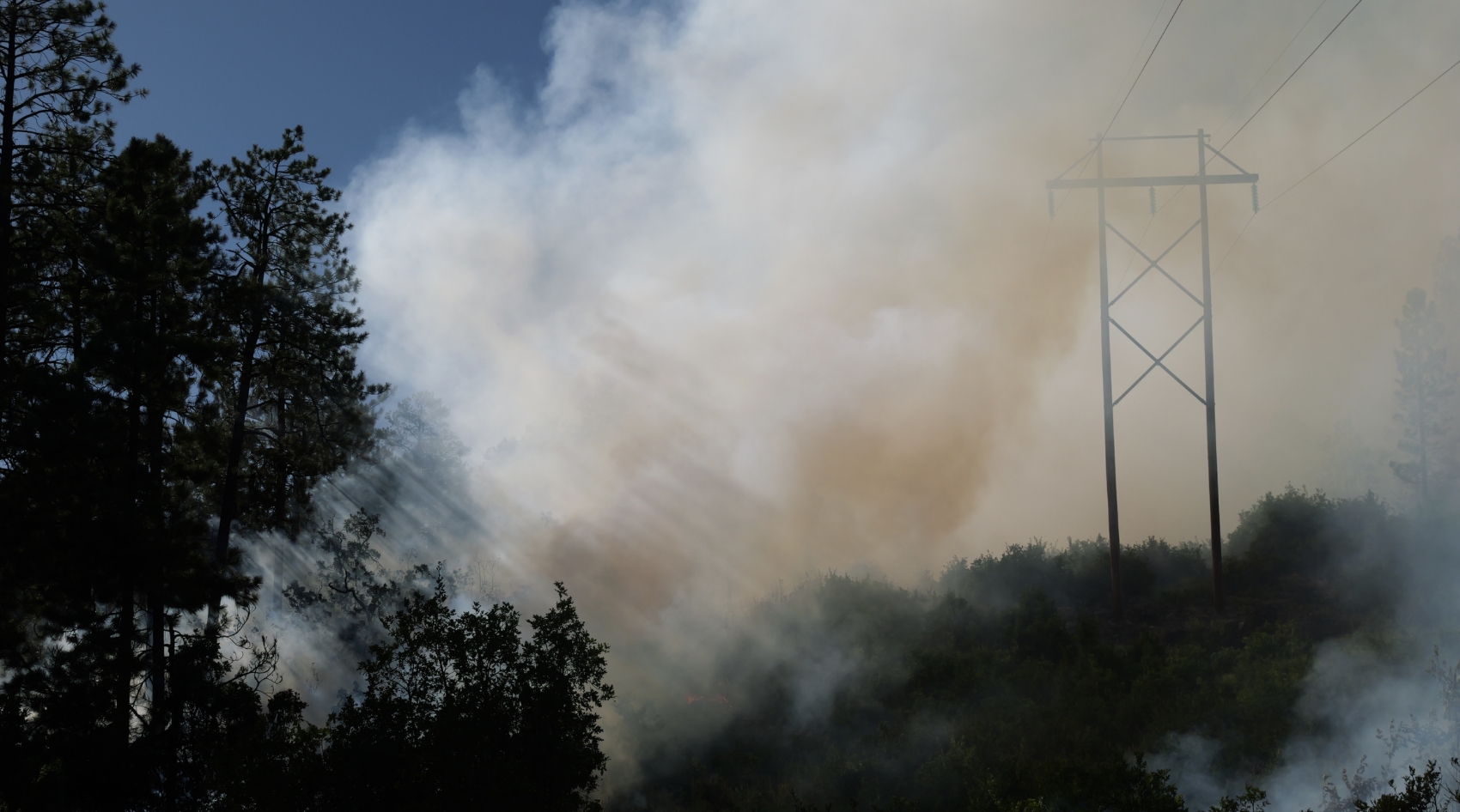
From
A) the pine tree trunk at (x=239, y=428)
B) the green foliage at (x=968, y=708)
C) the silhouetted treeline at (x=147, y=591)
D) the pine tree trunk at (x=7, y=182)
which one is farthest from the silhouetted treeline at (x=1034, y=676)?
the pine tree trunk at (x=7, y=182)

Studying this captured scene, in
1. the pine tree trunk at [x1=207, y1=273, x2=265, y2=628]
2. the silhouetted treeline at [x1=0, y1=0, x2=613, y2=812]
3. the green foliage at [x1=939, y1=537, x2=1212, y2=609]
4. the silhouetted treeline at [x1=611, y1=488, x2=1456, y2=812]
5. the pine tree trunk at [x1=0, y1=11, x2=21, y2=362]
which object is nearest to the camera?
the silhouetted treeline at [x1=0, y1=0, x2=613, y2=812]

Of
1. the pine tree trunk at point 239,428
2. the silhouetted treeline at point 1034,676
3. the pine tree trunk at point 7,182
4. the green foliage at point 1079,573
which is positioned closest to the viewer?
the pine tree trunk at point 7,182

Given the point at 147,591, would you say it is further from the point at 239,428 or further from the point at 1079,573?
the point at 1079,573

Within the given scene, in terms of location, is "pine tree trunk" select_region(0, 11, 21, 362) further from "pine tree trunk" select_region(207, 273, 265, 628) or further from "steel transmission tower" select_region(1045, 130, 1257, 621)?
"steel transmission tower" select_region(1045, 130, 1257, 621)

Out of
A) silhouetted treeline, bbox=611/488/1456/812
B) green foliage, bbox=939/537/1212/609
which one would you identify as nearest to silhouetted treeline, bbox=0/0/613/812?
silhouetted treeline, bbox=611/488/1456/812

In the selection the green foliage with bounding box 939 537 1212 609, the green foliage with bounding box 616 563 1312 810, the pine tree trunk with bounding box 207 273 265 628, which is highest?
the pine tree trunk with bounding box 207 273 265 628

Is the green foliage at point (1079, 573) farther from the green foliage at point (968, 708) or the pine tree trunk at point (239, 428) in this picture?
the pine tree trunk at point (239, 428)

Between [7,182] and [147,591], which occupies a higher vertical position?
[7,182]

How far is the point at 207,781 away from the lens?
13.3 meters

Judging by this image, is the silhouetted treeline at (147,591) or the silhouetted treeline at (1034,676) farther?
the silhouetted treeline at (1034,676)

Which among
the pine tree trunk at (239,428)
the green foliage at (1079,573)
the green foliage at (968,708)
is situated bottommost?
the green foliage at (968,708)

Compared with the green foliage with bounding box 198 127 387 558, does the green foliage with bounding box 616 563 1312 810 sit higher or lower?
lower

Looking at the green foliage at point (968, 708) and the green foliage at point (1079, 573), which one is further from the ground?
the green foliage at point (1079, 573)

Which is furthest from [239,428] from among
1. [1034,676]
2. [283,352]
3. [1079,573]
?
[1079,573]
